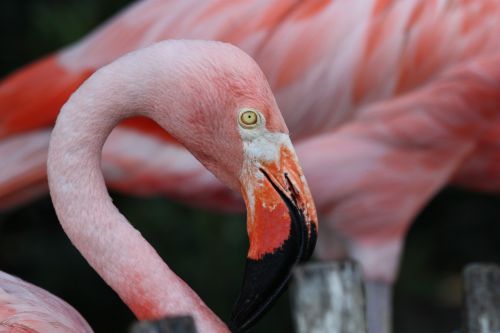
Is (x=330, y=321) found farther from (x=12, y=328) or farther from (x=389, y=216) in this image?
(x=389, y=216)

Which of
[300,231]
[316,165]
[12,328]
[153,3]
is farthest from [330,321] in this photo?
[153,3]

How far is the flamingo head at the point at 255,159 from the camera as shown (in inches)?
86.2

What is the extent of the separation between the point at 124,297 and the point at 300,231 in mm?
379

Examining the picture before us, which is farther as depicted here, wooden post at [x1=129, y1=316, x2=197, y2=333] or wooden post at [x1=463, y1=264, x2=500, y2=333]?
wooden post at [x1=463, y1=264, x2=500, y2=333]

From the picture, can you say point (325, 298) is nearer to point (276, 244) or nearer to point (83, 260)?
point (276, 244)

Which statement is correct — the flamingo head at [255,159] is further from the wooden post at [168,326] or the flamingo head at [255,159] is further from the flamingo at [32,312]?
the wooden post at [168,326]

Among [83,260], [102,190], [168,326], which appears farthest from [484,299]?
[83,260]

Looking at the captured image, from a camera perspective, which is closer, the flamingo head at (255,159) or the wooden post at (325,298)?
the wooden post at (325,298)

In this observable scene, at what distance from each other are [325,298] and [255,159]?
0.54 meters

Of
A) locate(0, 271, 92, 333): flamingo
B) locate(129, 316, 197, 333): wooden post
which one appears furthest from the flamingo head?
locate(129, 316, 197, 333): wooden post

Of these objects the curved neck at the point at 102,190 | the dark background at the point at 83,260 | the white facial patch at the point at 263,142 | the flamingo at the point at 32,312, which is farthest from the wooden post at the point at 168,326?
the dark background at the point at 83,260

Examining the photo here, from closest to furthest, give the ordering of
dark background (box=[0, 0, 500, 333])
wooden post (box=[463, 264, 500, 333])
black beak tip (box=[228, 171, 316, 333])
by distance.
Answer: wooden post (box=[463, 264, 500, 333]) < black beak tip (box=[228, 171, 316, 333]) < dark background (box=[0, 0, 500, 333])

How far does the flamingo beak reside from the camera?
2.19 m

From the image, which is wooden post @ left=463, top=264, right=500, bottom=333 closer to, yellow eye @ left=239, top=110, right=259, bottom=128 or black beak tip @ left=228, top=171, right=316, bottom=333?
black beak tip @ left=228, top=171, right=316, bottom=333
